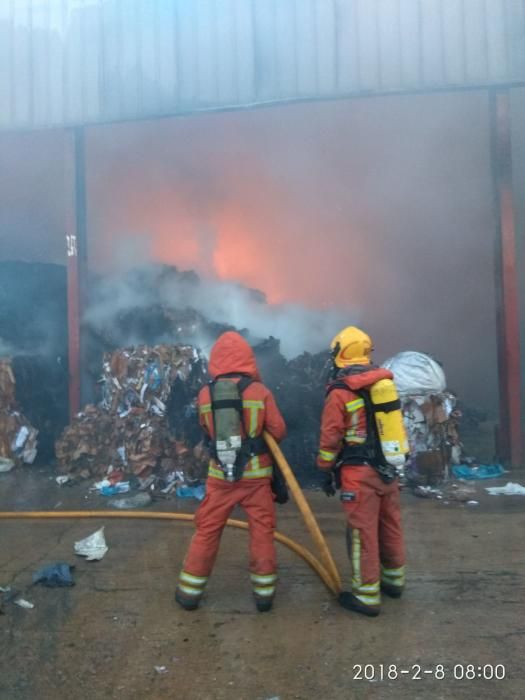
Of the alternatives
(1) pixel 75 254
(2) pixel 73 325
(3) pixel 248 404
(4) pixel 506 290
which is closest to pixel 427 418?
(4) pixel 506 290

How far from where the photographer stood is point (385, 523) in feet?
11.9

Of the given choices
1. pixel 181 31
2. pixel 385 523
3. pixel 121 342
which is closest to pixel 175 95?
A: pixel 181 31

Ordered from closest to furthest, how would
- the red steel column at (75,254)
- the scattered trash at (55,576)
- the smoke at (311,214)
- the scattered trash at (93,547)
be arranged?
the scattered trash at (55,576), the scattered trash at (93,547), the red steel column at (75,254), the smoke at (311,214)

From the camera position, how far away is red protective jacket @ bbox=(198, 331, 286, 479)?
11.8ft

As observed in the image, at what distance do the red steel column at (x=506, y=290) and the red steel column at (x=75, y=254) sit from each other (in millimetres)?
5148

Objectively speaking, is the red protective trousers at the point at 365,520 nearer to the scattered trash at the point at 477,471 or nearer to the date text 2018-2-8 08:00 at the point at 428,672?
the date text 2018-2-8 08:00 at the point at 428,672

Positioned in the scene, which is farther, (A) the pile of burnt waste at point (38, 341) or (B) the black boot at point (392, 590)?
(A) the pile of burnt waste at point (38, 341)

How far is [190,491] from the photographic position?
20.3ft

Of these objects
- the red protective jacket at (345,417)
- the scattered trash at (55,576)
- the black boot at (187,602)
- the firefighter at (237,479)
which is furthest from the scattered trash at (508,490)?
the scattered trash at (55,576)

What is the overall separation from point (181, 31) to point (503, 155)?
4.14 m

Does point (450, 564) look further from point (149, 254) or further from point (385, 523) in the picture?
point (149, 254)

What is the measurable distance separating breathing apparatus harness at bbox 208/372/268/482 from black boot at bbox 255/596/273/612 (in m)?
0.71

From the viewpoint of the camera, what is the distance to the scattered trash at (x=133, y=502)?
585cm
